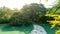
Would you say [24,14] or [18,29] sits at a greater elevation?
[24,14]

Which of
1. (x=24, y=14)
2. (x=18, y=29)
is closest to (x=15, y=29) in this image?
(x=18, y=29)

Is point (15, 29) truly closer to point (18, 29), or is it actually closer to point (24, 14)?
point (18, 29)

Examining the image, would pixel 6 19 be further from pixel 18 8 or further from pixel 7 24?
pixel 18 8

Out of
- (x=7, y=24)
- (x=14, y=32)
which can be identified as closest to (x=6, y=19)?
(x=7, y=24)

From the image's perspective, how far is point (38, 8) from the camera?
231 centimetres

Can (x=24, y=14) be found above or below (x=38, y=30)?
above

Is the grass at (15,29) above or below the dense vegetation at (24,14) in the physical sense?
below

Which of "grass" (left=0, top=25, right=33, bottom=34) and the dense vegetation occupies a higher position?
the dense vegetation

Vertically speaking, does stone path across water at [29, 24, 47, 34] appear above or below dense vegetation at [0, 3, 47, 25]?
below

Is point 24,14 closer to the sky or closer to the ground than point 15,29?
closer to the sky

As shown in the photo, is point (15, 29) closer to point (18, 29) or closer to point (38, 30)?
point (18, 29)

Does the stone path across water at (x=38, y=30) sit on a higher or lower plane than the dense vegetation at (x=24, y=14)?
lower

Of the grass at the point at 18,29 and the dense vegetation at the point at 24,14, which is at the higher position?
the dense vegetation at the point at 24,14

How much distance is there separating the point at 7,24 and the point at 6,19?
0.24ft
